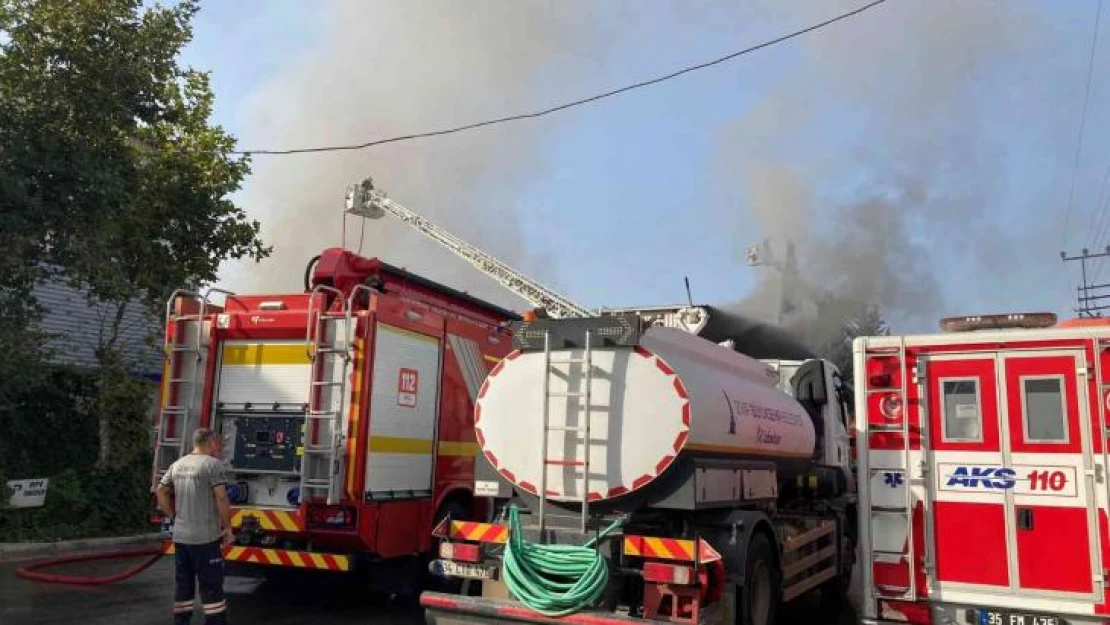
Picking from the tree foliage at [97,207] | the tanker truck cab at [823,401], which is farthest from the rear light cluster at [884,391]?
the tree foliage at [97,207]

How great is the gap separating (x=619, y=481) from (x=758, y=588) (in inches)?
69.1

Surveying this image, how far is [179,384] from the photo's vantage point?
8.31 m

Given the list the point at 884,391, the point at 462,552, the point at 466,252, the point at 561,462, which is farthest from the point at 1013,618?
the point at 466,252

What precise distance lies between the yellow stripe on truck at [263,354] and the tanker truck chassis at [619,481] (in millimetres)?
2429

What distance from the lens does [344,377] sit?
7.53 meters

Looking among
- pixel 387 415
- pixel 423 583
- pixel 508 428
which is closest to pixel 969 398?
pixel 508 428

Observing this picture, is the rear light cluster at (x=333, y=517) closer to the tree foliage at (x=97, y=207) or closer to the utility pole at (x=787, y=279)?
the tree foliage at (x=97, y=207)

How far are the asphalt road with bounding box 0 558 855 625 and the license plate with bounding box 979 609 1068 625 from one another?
3.43m

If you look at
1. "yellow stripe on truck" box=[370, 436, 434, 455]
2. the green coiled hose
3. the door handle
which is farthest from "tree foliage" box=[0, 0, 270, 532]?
the door handle

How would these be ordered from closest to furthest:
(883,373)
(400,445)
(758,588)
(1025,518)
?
(1025,518)
(883,373)
(758,588)
(400,445)

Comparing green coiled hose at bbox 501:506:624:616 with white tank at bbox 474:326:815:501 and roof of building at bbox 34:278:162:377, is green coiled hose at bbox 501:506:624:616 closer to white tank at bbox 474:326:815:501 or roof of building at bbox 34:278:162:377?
white tank at bbox 474:326:815:501

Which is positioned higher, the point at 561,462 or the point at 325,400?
the point at 325,400

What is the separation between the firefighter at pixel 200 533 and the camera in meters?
6.42

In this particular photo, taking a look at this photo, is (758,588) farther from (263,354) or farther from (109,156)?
(109,156)
